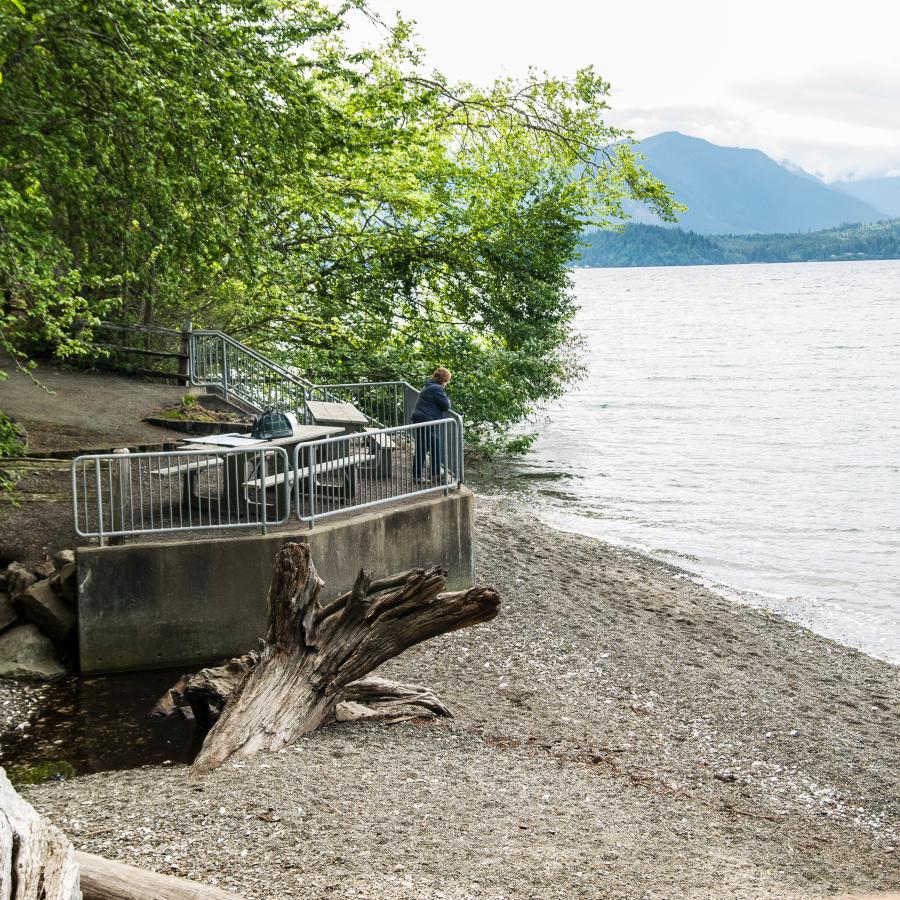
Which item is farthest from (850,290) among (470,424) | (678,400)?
(470,424)

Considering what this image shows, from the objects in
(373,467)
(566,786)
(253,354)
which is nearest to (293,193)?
(253,354)

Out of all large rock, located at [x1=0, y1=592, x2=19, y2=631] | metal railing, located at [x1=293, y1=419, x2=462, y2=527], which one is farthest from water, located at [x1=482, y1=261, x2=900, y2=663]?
large rock, located at [x1=0, y1=592, x2=19, y2=631]

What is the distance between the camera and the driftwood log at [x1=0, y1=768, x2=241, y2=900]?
14.2 ft

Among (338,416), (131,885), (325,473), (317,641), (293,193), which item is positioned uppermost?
(293,193)

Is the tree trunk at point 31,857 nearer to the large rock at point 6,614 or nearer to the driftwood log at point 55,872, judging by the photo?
the driftwood log at point 55,872

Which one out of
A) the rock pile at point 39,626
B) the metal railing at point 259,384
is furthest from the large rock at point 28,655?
the metal railing at point 259,384

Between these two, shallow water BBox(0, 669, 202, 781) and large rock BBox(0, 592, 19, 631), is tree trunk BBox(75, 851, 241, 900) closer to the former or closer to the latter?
shallow water BBox(0, 669, 202, 781)

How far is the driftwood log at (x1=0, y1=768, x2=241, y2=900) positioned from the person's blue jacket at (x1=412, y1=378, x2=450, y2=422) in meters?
10.3

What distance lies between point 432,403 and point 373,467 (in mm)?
1809

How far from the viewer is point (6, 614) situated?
11.1 meters

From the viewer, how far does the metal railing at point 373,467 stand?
11.8 metres

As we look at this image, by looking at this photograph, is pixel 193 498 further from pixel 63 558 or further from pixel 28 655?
pixel 28 655

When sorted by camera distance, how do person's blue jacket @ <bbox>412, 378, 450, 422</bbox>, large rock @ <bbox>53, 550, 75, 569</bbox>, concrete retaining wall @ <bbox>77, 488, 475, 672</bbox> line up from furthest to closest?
person's blue jacket @ <bbox>412, 378, 450, 422</bbox>, large rock @ <bbox>53, 550, 75, 569</bbox>, concrete retaining wall @ <bbox>77, 488, 475, 672</bbox>

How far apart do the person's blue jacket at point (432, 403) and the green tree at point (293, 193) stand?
2913 millimetres
